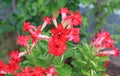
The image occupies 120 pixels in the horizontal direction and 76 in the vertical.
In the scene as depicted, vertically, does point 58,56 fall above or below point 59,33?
below

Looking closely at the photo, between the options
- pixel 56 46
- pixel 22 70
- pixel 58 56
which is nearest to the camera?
pixel 56 46

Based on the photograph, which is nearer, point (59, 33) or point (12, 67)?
point (59, 33)

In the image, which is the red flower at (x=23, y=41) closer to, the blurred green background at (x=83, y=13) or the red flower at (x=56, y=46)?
the red flower at (x=56, y=46)

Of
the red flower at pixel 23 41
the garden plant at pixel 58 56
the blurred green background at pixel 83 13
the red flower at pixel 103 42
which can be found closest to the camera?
the garden plant at pixel 58 56

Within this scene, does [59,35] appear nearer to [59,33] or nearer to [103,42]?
[59,33]

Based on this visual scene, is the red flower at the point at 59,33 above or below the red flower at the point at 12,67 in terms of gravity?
above

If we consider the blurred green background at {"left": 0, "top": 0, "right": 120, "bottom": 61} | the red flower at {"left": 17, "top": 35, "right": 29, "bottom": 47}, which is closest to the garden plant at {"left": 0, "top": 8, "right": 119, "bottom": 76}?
the red flower at {"left": 17, "top": 35, "right": 29, "bottom": 47}

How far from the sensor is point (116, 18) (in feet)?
17.0

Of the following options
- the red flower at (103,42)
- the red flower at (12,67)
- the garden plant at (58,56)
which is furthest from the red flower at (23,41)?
the red flower at (103,42)

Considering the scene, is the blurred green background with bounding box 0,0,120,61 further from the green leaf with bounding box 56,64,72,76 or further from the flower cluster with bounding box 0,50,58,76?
the flower cluster with bounding box 0,50,58,76

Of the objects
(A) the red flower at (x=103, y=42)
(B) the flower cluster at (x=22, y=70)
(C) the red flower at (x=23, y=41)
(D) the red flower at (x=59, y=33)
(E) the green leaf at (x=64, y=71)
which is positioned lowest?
(E) the green leaf at (x=64, y=71)

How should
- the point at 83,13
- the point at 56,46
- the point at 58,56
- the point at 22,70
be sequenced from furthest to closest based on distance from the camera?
the point at 83,13, the point at 58,56, the point at 22,70, the point at 56,46

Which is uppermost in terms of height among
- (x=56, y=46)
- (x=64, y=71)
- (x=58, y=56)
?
(x=56, y=46)

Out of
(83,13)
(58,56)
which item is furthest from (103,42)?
(83,13)
